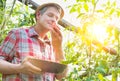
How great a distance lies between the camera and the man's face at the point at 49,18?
7.13 feet

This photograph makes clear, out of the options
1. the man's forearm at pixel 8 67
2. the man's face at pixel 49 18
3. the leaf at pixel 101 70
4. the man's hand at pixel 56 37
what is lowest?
the man's forearm at pixel 8 67

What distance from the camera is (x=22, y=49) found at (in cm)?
222

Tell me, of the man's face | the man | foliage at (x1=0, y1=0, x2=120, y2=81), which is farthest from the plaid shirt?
foliage at (x1=0, y1=0, x2=120, y2=81)

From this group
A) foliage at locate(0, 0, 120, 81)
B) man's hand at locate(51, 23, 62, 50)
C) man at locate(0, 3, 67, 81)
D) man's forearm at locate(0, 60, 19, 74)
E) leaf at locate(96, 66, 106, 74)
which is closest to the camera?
leaf at locate(96, 66, 106, 74)

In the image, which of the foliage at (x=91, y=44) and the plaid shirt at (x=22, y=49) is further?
the plaid shirt at (x=22, y=49)

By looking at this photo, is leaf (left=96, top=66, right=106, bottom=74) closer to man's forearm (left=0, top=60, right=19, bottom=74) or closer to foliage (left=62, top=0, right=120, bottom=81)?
foliage (left=62, top=0, right=120, bottom=81)

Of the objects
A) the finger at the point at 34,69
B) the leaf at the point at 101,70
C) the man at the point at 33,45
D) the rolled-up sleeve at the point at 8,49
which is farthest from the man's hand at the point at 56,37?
the leaf at the point at 101,70

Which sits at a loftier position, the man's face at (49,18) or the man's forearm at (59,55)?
the man's face at (49,18)

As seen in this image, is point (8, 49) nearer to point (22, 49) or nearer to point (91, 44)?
point (22, 49)

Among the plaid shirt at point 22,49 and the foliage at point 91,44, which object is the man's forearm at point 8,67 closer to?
the plaid shirt at point 22,49

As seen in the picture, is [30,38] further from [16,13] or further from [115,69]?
[16,13]

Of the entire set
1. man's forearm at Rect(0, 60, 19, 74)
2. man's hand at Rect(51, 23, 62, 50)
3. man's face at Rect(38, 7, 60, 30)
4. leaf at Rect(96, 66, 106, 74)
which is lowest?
man's forearm at Rect(0, 60, 19, 74)

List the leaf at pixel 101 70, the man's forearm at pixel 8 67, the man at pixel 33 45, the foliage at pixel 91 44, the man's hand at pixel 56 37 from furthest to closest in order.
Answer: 1. the man's hand at pixel 56 37
2. the man at pixel 33 45
3. the man's forearm at pixel 8 67
4. the foliage at pixel 91 44
5. the leaf at pixel 101 70

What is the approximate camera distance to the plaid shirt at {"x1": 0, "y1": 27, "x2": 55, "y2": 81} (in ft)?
7.20
